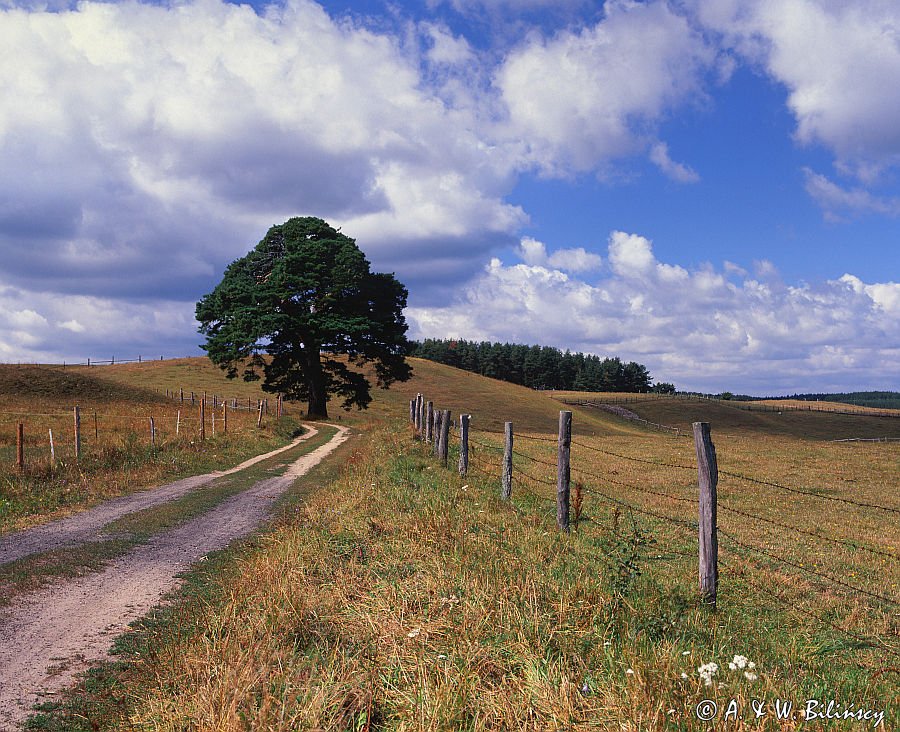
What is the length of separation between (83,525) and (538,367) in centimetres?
15592

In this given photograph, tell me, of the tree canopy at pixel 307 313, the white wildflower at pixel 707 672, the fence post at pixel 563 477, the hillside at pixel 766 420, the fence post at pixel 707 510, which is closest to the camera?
the white wildflower at pixel 707 672

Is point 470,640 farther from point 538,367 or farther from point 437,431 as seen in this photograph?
point 538,367

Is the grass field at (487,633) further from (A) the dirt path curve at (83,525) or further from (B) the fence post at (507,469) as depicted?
(A) the dirt path curve at (83,525)

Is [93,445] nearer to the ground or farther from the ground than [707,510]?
nearer to the ground

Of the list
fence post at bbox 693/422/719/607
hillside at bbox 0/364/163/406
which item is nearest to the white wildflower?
fence post at bbox 693/422/719/607

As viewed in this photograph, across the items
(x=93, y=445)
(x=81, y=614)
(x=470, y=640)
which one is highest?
(x=470, y=640)

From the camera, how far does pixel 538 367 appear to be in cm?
16650

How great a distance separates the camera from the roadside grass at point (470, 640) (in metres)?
4.32

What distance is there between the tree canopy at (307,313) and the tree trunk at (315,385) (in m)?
0.07

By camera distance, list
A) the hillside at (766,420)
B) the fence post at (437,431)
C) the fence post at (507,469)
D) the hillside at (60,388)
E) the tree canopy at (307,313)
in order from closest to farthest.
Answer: the fence post at (507,469), the fence post at (437,431), the tree canopy at (307,313), the hillside at (60,388), the hillside at (766,420)

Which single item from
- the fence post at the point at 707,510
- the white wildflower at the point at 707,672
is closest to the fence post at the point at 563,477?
the fence post at the point at 707,510

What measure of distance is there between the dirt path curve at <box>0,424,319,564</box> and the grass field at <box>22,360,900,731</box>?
10.9ft

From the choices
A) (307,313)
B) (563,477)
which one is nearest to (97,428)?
(307,313)

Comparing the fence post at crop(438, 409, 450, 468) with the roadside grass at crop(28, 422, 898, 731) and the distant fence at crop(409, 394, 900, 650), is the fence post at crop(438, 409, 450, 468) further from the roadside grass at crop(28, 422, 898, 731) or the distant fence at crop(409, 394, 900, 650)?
the roadside grass at crop(28, 422, 898, 731)
